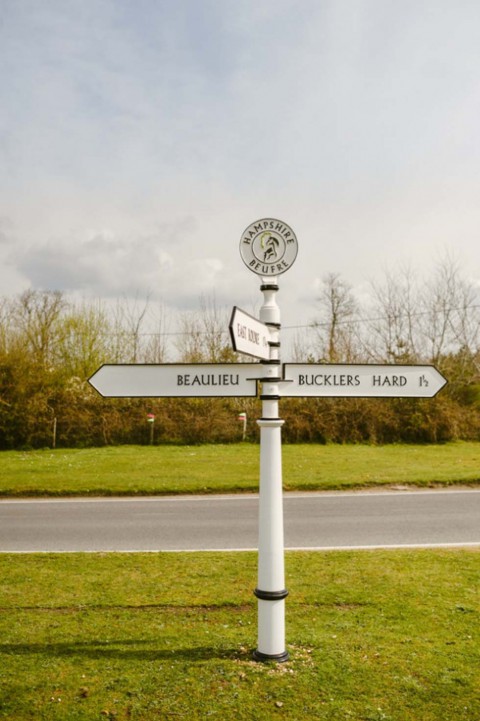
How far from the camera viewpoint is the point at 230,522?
11375mm

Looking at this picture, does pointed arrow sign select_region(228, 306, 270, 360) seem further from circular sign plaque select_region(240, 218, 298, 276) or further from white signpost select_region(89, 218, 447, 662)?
circular sign plaque select_region(240, 218, 298, 276)

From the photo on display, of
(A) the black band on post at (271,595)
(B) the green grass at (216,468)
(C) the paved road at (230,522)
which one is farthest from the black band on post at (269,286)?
(B) the green grass at (216,468)

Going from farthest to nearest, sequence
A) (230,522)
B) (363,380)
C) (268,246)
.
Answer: (230,522) < (363,380) < (268,246)

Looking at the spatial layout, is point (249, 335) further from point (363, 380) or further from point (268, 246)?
point (363, 380)

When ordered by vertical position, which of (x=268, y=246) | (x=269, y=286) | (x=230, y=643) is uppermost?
(x=268, y=246)

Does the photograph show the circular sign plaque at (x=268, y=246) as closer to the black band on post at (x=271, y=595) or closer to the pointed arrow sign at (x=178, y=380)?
the pointed arrow sign at (x=178, y=380)

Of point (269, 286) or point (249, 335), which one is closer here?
point (249, 335)

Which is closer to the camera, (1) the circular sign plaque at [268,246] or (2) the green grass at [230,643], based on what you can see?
(2) the green grass at [230,643]

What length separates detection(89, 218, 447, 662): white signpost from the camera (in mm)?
4379

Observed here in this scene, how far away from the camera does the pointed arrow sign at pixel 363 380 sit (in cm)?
461

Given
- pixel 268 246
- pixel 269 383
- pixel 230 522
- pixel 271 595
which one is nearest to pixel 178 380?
pixel 269 383

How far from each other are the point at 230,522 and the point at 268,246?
25.3ft

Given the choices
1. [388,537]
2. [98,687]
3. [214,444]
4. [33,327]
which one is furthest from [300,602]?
[33,327]

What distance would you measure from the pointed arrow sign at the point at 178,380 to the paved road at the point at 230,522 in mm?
5285
